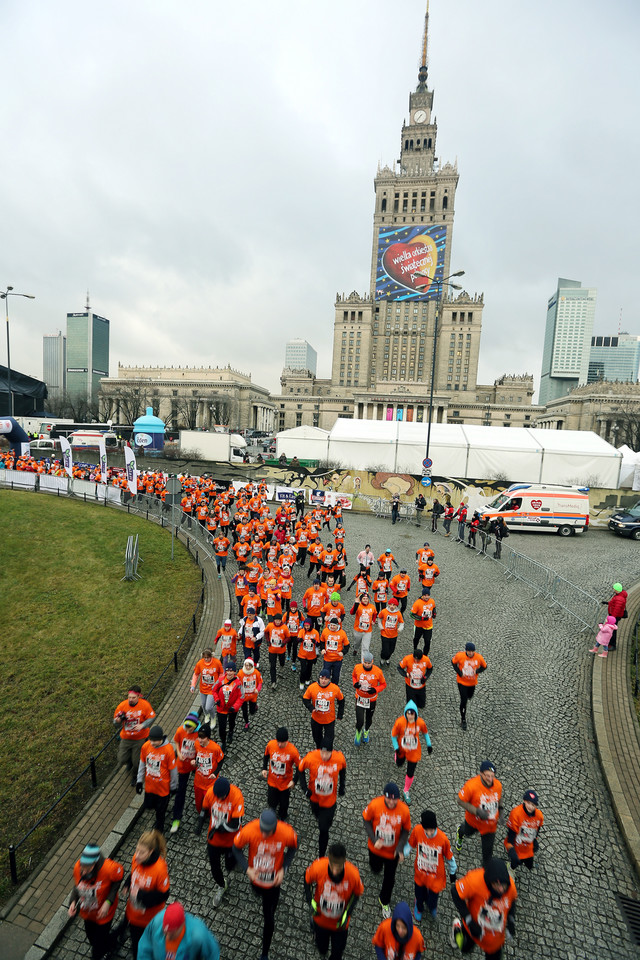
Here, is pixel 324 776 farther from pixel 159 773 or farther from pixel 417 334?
pixel 417 334

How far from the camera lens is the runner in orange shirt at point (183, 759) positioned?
5.16 metres

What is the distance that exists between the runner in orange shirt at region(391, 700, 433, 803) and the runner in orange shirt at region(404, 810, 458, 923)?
134 cm

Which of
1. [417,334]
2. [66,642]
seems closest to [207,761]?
[66,642]

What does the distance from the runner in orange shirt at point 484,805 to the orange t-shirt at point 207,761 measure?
278cm

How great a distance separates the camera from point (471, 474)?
27203mm

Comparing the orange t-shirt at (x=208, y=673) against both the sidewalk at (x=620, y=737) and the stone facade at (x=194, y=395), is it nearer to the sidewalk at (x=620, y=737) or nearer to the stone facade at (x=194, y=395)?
the sidewalk at (x=620, y=737)

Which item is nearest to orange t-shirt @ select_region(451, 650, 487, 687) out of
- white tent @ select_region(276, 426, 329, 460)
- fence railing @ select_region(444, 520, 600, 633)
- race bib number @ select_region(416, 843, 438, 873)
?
race bib number @ select_region(416, 843, 438, 873)

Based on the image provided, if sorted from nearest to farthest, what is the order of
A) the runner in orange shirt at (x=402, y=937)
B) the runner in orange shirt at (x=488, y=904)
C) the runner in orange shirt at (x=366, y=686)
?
the runner in orange shirt at (x=402, y=937)
the runner in orange shirt at (x=488, y=904)
the runner in orange shirt at (x=366, y=686)

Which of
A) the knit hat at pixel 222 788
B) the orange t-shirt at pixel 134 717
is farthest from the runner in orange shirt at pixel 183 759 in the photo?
the knit hat at pixel 222 788

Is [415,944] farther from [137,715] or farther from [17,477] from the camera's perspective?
[17,477]

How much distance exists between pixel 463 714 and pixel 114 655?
701cm

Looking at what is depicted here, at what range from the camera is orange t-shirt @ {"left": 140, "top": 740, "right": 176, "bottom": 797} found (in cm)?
498

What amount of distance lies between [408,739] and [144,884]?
3239 millimetres

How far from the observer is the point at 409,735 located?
217 inches
